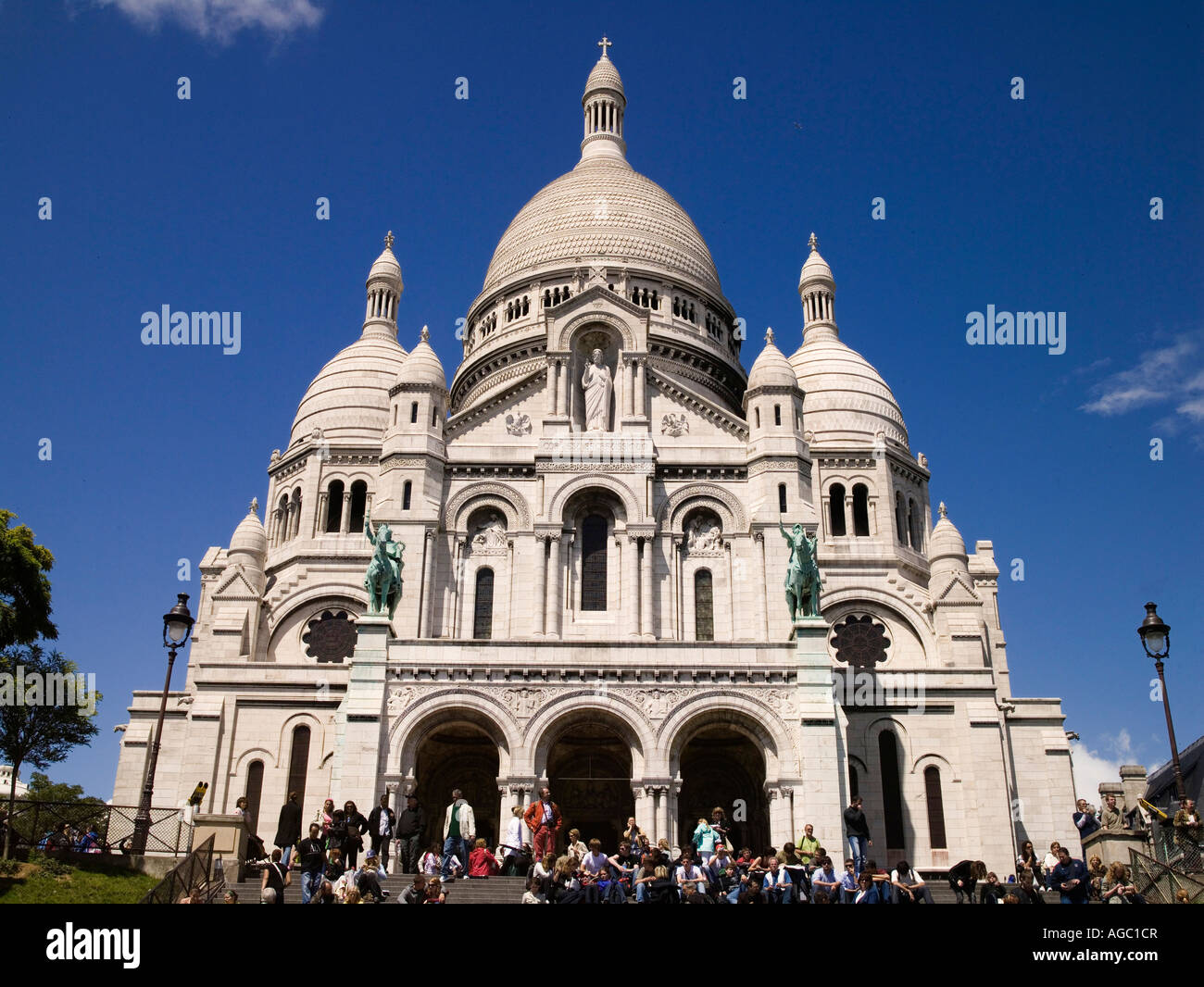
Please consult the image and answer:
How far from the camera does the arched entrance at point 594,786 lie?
37.3 metres

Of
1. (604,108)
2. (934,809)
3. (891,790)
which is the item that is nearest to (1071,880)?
(934,809)

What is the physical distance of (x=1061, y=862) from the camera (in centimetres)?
2167

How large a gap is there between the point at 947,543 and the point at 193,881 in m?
32.7

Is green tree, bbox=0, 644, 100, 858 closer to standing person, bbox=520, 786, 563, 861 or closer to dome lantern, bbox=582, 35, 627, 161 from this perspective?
standing person, bbox=520, 786, 563, 861

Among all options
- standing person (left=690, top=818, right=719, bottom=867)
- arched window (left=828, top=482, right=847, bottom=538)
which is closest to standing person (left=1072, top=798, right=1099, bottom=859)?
standing person (left=690, top=818, right=719, bottom=867)

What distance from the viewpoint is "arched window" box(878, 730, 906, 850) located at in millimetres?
40375

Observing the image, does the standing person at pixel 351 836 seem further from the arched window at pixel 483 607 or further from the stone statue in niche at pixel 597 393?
the stone statue in niche at pixel 597 393

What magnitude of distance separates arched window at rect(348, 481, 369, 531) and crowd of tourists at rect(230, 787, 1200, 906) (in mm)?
21968

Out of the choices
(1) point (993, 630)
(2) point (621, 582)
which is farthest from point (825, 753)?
(1) point (993, 630)

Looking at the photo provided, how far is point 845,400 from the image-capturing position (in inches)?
2120

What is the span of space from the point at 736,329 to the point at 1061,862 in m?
40.6

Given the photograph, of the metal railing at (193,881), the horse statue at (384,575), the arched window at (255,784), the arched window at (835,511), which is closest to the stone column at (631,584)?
the horse statue at (384,575)

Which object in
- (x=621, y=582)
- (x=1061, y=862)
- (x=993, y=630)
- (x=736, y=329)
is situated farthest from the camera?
(x=736, y=329)
